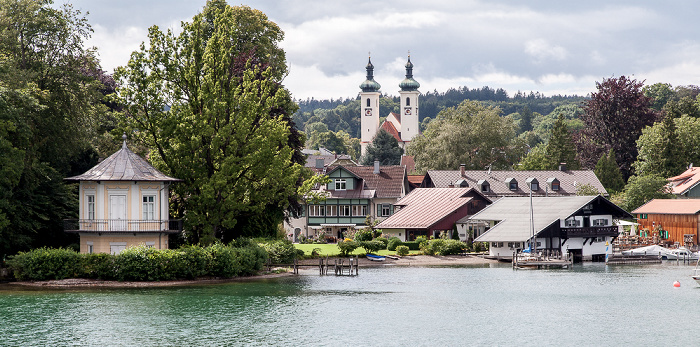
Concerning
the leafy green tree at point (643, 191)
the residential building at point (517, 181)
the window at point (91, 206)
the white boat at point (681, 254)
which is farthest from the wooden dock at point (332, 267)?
the leafy green tree at point (643, 191)

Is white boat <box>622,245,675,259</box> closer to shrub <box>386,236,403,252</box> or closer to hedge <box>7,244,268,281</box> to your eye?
shrub <box>386,236,403,252</box>

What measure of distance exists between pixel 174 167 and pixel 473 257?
33.0m

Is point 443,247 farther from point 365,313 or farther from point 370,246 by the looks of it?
point 365,313

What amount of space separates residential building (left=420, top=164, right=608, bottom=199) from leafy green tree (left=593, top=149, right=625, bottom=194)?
4.52 feet

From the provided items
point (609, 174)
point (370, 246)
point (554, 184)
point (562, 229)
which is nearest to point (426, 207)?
point (370, 246)

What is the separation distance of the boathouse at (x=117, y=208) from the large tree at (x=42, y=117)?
2.63 meters

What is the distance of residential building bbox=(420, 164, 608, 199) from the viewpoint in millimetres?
113938

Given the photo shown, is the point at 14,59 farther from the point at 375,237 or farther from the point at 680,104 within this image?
the point at 680,104

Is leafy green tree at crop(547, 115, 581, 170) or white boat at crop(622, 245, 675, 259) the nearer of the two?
white boat at crop(622, 245, 675, 259)

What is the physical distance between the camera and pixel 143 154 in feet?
229

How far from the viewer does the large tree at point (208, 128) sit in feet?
220

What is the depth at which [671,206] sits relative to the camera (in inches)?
3880

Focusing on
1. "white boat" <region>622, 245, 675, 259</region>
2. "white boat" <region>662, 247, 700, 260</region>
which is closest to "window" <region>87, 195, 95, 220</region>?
"white boat" <region>622, 245, 675, 259</region>

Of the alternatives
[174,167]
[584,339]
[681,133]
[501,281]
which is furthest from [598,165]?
[584,339]
